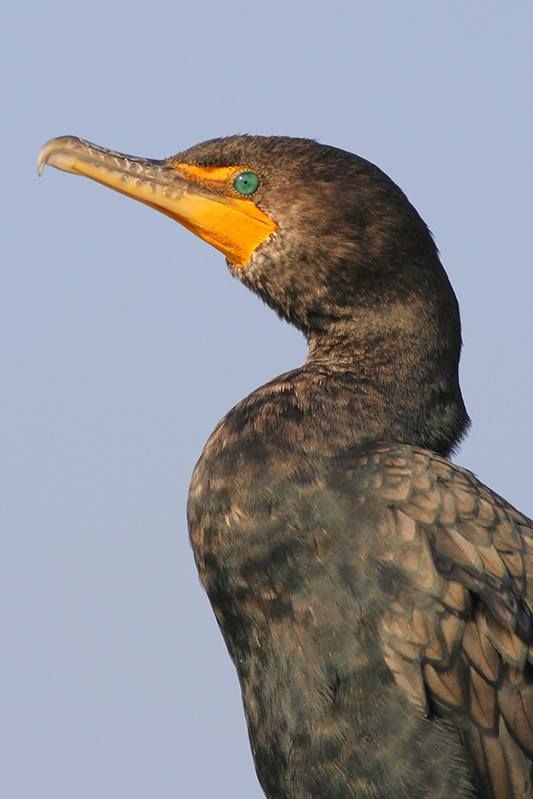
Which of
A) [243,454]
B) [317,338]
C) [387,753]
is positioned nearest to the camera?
[387,753]

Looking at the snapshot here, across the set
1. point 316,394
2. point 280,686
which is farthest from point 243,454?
point 280,686

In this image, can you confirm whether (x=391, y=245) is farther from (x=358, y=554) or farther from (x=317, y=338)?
(x=358, y=554)

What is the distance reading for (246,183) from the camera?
23.8 feet

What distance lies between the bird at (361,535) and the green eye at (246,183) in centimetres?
4

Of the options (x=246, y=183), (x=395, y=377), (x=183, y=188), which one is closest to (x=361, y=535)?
(x=395, y=377)

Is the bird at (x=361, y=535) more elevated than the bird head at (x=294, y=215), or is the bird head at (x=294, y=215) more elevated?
the bird head at (x=294, y=215)

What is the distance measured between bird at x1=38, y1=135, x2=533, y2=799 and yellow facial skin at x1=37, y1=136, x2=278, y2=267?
0.12 meters

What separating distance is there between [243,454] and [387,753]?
1.16 metres

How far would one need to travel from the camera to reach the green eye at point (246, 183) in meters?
7.23

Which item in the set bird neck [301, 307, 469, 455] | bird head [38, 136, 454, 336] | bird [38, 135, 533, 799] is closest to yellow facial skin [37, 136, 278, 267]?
bird head [38, 136, 454, 336]

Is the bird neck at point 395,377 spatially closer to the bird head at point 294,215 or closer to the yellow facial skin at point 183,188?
the bird head at point 294,215

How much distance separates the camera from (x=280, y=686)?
21.1 feet

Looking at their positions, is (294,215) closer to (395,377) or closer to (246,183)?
(246,183)

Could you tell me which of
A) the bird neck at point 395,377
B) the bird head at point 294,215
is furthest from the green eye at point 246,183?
the bird neck at point 395,377
